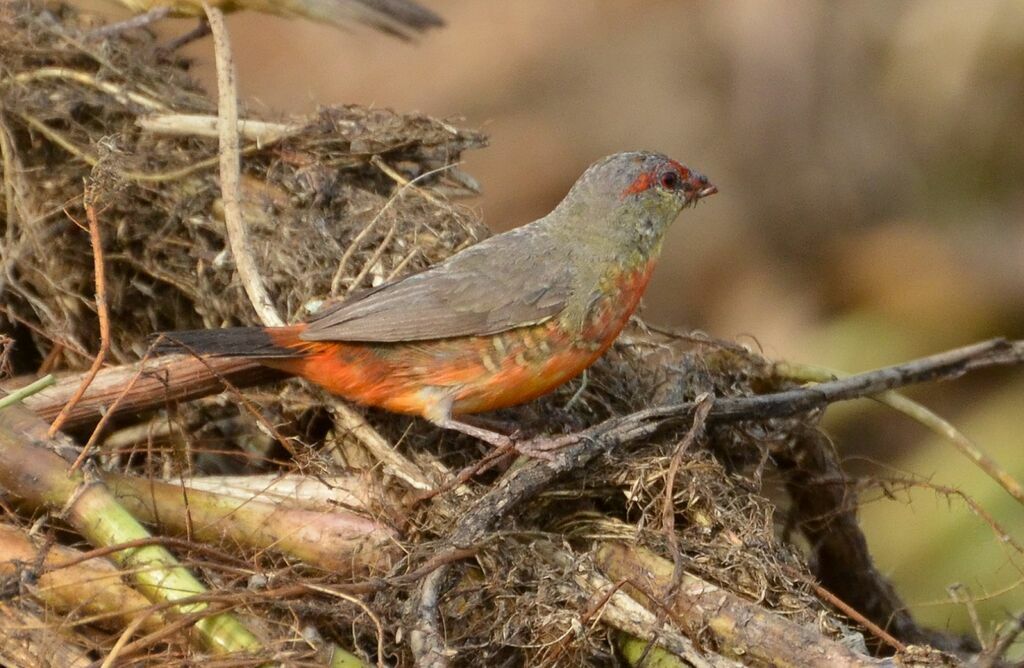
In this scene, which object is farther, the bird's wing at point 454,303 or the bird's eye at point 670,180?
the bird's eye at point 670,180

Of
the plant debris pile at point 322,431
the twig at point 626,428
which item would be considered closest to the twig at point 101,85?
the plant debris pile at point 322,431

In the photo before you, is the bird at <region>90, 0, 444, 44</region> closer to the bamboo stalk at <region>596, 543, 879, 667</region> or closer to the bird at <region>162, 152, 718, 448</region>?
the bird at <region>162, 152, 718, 448</region>

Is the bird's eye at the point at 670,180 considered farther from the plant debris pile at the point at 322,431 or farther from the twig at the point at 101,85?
the twig at the point at 101,85

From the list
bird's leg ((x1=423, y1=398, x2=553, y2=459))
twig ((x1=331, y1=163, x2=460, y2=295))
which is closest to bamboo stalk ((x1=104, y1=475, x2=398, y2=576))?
bird's leg ((x1=423, y1=398, x2=553, y2=459))

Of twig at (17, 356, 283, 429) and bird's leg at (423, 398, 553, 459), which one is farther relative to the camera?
bird's leg at (423, 398, 553, 459)

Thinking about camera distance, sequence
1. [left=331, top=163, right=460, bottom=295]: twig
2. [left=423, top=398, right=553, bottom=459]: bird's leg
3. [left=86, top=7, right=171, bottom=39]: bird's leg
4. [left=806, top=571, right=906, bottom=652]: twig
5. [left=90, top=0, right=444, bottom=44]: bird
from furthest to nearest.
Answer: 1. [left=90, top=0, right=444, bottom=44]: bird
2. [left=86, top=7, right=171, bottom=39]: bird's leg
3. [left=331, top=163, right=460, bottom=295]: twig
4. [left=423, top=398, right=553, bottom=459]: bird's leg
5. [left=806, top=571, right=906, bottom=652]: twig

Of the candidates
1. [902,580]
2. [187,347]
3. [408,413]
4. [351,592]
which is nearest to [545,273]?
[408,413]

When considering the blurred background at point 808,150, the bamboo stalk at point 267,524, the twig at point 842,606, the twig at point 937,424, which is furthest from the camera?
the blurred background at point 808,150
